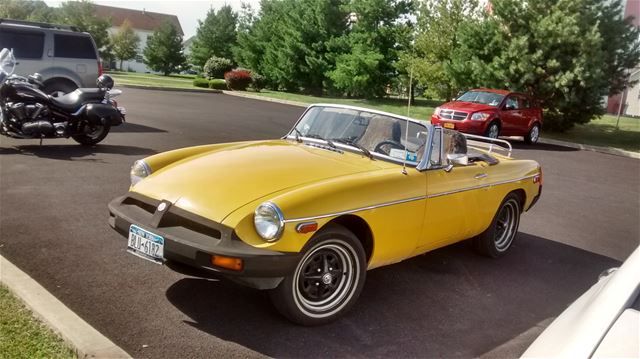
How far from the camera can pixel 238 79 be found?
34.3 meters

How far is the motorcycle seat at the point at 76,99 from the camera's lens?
937 centimetres

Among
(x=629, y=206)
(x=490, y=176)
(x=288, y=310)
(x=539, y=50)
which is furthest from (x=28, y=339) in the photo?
(x=539, y=50)

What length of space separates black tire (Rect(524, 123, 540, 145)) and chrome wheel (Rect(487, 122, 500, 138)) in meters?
1.92

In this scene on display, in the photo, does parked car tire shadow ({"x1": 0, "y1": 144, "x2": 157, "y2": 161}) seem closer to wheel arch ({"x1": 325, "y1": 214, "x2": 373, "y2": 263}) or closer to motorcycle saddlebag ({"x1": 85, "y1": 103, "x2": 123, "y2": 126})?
motorcycle saddlebag ({"x1": 85, "y1": 103, "x2": 123, "y2": 126})

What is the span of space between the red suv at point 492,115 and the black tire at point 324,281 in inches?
477

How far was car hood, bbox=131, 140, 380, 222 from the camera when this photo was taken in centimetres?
369

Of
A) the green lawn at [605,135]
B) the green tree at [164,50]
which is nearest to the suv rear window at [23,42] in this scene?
the green lawn at [605,135]

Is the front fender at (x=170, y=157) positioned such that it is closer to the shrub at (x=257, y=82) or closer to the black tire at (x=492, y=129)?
the black tire at (x=492, y=129)

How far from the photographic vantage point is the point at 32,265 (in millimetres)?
4379

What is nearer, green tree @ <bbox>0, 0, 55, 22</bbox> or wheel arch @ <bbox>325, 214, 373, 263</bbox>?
wheel arch @ <bbox>325, 214, 373, 263</bbox>

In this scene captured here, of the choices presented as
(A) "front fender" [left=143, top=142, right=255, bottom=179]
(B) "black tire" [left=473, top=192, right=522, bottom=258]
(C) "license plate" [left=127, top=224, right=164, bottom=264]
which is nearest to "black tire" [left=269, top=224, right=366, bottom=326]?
(C) "license plate" [left=127, top=224, right=164, bottom=264]

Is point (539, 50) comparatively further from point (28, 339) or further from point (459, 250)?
point (28, 339)

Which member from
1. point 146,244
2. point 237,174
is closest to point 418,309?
point 237,174

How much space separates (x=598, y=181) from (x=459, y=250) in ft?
24.3
